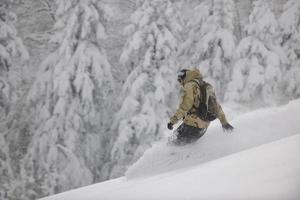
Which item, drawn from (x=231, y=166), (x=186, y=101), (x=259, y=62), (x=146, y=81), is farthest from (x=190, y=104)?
(x=259, y=62)

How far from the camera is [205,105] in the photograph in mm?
7750

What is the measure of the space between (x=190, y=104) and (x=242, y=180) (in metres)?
2.93

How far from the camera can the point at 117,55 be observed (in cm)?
2053

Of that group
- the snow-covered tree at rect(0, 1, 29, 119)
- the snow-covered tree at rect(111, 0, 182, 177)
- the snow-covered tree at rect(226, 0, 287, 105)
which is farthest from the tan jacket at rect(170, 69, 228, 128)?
the snow-covered tree at rect(0, 1, 29, 119)

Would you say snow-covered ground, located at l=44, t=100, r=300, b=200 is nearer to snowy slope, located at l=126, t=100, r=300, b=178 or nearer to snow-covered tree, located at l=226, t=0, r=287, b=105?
snowy slope, located at l=126, t=100, r=300, b=178

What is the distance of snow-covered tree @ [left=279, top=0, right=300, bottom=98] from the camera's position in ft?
56.5

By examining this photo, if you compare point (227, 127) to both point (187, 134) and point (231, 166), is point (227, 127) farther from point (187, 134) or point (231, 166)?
point (231, 166)

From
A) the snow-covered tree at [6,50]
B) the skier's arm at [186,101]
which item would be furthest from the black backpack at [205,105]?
the snow-covered tree at [6,50]

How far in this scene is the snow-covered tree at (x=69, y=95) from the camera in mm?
17062

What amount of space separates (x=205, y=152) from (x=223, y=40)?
1086 cm

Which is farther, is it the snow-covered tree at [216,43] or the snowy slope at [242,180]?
the snow-covered tree at [216,43]

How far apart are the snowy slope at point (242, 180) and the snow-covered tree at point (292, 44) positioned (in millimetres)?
11752

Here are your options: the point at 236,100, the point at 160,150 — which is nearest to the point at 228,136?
the point at 160,150

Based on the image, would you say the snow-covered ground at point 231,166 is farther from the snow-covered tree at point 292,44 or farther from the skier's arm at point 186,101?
the snow-covered tree at point 292,44
